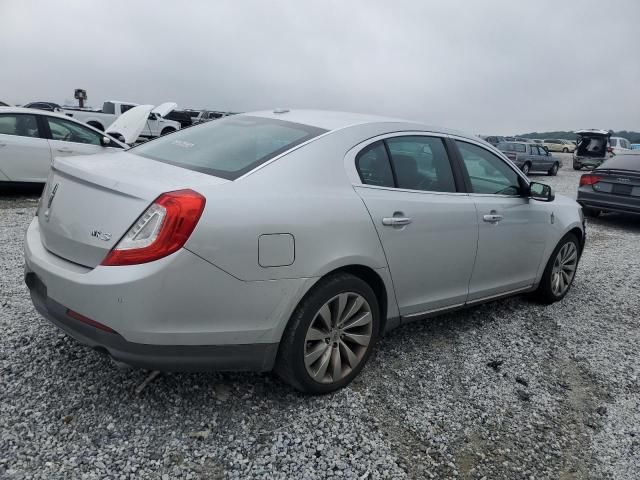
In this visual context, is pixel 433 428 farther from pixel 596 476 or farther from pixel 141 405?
pixel 141 405

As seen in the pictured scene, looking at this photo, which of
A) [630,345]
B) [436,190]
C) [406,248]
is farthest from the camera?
[630,345]

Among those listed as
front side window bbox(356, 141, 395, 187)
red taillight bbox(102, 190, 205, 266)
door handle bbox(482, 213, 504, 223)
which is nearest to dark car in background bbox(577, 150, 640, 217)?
door handle bbox(482, 213, 504, 223)

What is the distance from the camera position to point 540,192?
14.4 feet

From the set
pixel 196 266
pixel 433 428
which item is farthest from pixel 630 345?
pixel 196 266

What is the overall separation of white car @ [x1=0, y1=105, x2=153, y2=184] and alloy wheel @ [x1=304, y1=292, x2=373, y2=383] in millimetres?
6733

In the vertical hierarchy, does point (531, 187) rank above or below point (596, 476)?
above

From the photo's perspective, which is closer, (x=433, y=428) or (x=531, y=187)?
(x=433, y=428)

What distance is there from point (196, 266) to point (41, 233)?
105 cm

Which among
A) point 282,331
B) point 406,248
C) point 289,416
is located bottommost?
point 289,416

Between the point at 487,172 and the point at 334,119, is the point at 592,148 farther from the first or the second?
the point at 334,119

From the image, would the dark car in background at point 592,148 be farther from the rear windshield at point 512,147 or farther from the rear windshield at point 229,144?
the rear windshield at point 229,144

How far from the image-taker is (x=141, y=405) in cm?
266

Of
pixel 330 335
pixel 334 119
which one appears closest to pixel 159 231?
pixel 330 335

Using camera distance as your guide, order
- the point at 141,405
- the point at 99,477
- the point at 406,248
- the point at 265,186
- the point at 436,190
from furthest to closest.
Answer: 1. the point at 436,190
2. the point at 406,248
3. the point at 141,405
4. the point at 265,186
5. the point at 99,477
